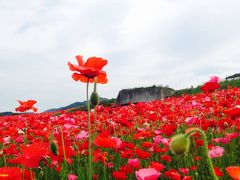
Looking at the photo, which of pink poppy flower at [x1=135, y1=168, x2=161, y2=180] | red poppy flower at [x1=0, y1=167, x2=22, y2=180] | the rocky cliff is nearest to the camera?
red poppy flower at [x1=0, y1=167, x2=22, y2=180]

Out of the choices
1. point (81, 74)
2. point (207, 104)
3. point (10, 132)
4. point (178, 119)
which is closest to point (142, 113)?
point (178, 119)

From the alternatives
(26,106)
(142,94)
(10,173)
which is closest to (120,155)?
(26,106)

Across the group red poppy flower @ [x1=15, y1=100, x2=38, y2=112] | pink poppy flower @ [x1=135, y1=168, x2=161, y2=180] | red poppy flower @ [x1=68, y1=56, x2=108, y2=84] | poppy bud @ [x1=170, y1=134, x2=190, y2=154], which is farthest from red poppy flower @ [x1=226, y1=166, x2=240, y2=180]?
red poppy flower @ [x1=15, y1=100, x2=38, y2=112]

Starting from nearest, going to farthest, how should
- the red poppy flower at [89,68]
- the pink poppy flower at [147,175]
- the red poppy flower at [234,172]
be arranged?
the red poppy flower at [234,172], the pink poppy flower at [147,175], the red poppy flower at [89,68]

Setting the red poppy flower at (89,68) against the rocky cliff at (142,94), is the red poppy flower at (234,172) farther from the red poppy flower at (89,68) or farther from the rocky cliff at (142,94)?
the rocky cliff at (142,94)

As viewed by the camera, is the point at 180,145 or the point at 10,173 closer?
the point at 180,145

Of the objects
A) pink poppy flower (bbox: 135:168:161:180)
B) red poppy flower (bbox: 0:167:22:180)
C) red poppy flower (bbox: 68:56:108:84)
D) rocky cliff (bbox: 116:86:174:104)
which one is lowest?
pink poppy flower (bbox: 135:168:161:180)

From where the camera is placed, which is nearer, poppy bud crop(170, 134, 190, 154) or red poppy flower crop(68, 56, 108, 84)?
poppy bud crop(170, 134, 190, 154)

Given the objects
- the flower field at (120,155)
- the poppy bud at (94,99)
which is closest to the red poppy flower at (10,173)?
the flower field at (120,155)

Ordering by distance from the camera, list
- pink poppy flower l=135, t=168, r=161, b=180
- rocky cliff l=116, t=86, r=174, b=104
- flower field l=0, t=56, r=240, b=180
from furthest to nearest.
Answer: rocky cliff l=116, t=86, r=174, b=104
pink poppy flower l=135, t=168, r=161, b=180
flower field l=0, t=56, r=240, b=180

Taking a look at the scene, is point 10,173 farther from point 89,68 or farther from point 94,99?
point 89,68

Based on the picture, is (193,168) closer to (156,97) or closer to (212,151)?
(212,151)

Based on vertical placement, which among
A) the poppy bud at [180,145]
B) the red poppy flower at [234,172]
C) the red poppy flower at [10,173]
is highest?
the poppy bud at [180,145]

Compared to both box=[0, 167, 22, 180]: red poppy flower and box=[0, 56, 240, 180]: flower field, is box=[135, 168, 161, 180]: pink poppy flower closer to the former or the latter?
box=[0, 56, 240, 180]: flower field
